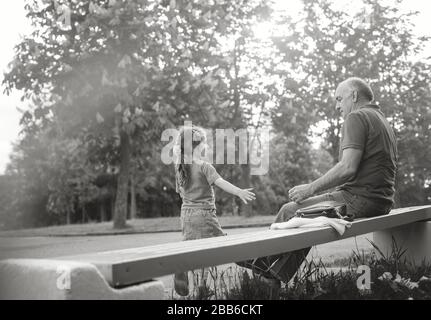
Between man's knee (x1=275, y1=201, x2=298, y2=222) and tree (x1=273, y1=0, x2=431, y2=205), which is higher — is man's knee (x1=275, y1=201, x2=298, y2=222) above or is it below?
below

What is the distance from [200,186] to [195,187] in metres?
0.05

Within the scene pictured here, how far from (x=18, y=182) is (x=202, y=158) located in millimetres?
45831

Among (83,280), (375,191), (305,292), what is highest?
(375,191)

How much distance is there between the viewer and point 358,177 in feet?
17.0

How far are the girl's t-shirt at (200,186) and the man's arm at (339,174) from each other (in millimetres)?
1435

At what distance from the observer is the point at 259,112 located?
2716 centimetres

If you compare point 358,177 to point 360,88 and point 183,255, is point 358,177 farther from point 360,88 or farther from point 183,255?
point 183,255

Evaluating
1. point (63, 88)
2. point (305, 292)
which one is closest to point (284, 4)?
point (63, 88)

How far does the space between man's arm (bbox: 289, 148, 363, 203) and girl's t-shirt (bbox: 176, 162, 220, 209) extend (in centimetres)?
144

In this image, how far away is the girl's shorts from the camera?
6223 mm

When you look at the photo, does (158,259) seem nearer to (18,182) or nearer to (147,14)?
(147,14)

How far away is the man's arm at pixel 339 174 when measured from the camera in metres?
4.97

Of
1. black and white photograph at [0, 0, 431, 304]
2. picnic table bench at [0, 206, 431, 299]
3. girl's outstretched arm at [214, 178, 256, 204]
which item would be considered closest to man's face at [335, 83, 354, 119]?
black and white photograph at [0, 0, 431, 304]

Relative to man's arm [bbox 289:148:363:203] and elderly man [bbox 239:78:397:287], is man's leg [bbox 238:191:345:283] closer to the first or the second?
elderly man [bbox 239:78:397:287]
